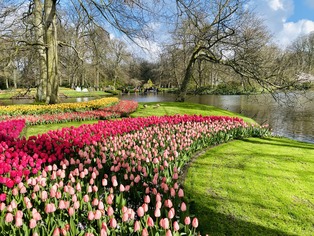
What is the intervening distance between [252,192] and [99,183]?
2.37 m

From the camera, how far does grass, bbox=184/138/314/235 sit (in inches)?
126

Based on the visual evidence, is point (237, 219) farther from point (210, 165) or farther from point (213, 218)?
point (210, 165)

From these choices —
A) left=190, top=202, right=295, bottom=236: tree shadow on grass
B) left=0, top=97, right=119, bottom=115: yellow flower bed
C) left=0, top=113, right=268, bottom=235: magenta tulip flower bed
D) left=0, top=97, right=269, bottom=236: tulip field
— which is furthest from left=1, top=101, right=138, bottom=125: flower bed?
left=190, top=202, right=295, bottom=236: tree shadow on grass

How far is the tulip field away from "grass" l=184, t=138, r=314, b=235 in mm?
328

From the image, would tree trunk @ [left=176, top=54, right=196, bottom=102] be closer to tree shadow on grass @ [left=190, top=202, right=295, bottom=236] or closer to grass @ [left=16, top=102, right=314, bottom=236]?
grass @ [left=16, top=102, right=314, bottom=236]

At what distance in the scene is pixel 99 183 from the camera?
3.90m

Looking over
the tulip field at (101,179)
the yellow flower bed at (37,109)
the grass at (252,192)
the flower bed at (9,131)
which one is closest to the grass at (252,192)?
the grass at (252,192)

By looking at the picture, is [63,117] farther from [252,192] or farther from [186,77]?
[186,77]

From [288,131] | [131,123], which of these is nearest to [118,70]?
[288,131]

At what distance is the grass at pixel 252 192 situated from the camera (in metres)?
3.20

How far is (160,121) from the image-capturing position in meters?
8.01

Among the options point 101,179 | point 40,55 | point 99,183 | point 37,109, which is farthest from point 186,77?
point 99,183

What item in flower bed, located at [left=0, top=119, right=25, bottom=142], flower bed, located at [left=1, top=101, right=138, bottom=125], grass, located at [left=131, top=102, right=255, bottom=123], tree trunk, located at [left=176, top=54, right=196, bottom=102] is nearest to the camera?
flower bed, located at [left=0, top=119, right=25, bottom=142]

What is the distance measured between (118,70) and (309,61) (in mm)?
41643
